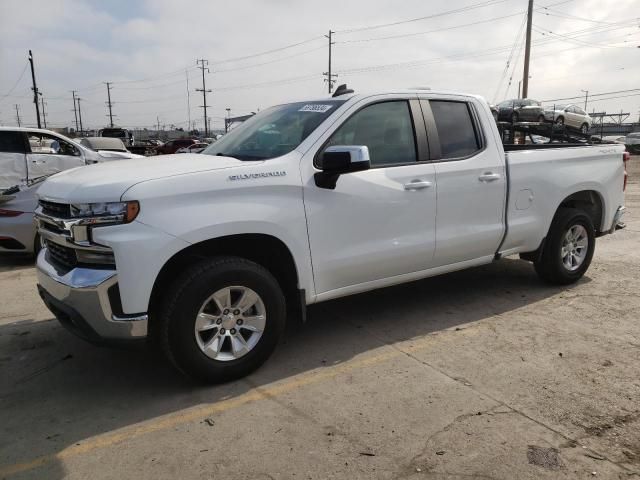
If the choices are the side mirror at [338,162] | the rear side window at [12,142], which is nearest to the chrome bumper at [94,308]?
the side mirror at [338,162]

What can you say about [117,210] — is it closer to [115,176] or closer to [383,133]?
[115,176]

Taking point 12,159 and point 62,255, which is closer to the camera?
point 62,255

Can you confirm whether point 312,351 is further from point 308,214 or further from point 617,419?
point 617,419

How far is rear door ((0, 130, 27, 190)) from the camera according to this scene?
928 cm

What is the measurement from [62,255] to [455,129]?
3.29 m

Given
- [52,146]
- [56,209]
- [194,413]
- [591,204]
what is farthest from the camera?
[52,146]

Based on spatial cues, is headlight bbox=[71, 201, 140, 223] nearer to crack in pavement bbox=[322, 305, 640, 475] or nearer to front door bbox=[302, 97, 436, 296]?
front door bbox=[302, 97, 436, 296]

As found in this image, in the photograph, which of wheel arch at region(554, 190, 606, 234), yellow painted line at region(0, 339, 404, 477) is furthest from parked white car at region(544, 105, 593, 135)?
yellow painted line at region(0, 339, 404, 477)

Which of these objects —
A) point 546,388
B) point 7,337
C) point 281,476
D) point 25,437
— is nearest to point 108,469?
point 25,437

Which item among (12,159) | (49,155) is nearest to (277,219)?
(49,155)

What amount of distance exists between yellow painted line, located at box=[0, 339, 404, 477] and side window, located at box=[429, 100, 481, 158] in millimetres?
1811

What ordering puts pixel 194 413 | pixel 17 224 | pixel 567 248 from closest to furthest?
1. pixel 194 413
2. pixel 567 248
3. pixel 17 224

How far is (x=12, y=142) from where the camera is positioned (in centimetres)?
934

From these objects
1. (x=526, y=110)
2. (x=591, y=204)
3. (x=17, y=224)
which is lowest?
(x=17, y=224)
